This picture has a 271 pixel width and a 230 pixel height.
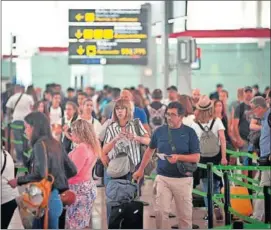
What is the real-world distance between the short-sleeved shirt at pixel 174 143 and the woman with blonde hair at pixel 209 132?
0.32 m

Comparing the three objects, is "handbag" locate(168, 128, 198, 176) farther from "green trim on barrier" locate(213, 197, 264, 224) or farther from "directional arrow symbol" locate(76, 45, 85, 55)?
"directional arrow symbol" locate(76, 45, 85, 55)

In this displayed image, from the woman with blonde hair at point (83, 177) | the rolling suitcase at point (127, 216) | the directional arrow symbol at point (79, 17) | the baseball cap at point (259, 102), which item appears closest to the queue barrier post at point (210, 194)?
the rolling suitcase at point (127, 216)

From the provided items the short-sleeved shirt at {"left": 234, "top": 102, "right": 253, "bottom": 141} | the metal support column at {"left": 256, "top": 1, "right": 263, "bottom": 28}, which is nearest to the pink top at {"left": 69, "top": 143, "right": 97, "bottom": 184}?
the short-sleeved shirt at {"left": 234, "top": 102, "right": 253, "bottom": 141}

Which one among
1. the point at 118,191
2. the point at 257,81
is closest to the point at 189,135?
the point at 118,191

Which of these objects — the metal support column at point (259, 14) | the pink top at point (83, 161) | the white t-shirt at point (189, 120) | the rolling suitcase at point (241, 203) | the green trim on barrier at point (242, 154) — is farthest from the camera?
the metal support column at point (259, 14)

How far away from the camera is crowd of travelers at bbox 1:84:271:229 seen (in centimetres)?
732

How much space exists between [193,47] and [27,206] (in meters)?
4.24

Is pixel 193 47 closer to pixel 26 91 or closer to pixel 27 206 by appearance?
pixel 26 91

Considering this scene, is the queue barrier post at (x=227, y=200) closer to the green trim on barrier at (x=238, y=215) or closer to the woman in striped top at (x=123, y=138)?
the green trim on barrier at (x=238, y=215)

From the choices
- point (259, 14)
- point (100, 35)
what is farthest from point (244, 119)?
point (259, 14)

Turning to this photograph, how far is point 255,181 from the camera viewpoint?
9477 mm

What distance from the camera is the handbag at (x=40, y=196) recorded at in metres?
7.23

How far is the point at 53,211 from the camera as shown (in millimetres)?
7316

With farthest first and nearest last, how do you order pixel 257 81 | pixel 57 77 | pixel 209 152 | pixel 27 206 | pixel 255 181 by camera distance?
1. pixel 57 77
2. pixel 257 81
3. pixel 255 181
4. pixel 209 152
5. pixel 27 206
